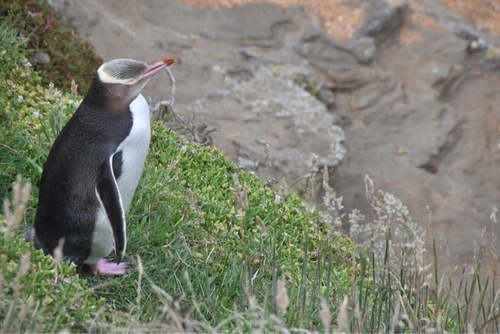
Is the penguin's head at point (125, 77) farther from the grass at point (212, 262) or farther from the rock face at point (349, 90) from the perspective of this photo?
the rock face at point (349, 90)

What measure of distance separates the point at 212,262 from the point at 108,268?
0.48 meters

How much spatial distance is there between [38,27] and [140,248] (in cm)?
226

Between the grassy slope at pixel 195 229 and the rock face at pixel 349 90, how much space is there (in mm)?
1742

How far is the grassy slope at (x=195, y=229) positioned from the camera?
12.1ft

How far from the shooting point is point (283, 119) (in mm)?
7555

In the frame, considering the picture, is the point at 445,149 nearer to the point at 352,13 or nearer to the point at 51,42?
the point at 352,13

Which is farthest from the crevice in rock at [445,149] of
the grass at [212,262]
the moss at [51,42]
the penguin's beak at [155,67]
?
the penguin's beak at [155,67]

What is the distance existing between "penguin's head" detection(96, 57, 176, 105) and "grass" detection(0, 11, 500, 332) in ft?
1.82

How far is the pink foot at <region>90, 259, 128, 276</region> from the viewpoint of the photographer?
3.90 m

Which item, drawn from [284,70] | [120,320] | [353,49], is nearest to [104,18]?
[284,70]

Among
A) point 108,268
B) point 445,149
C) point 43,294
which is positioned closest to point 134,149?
point 108,268

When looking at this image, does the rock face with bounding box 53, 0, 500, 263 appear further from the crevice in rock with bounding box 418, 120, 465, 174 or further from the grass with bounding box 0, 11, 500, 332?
the grass with bounding box 0, 11, 500, 332

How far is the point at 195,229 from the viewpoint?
4.39 meters

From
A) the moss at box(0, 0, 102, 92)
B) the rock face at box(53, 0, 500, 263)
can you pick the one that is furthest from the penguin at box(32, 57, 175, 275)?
the rock face at box(53, 0, 500, 263)
